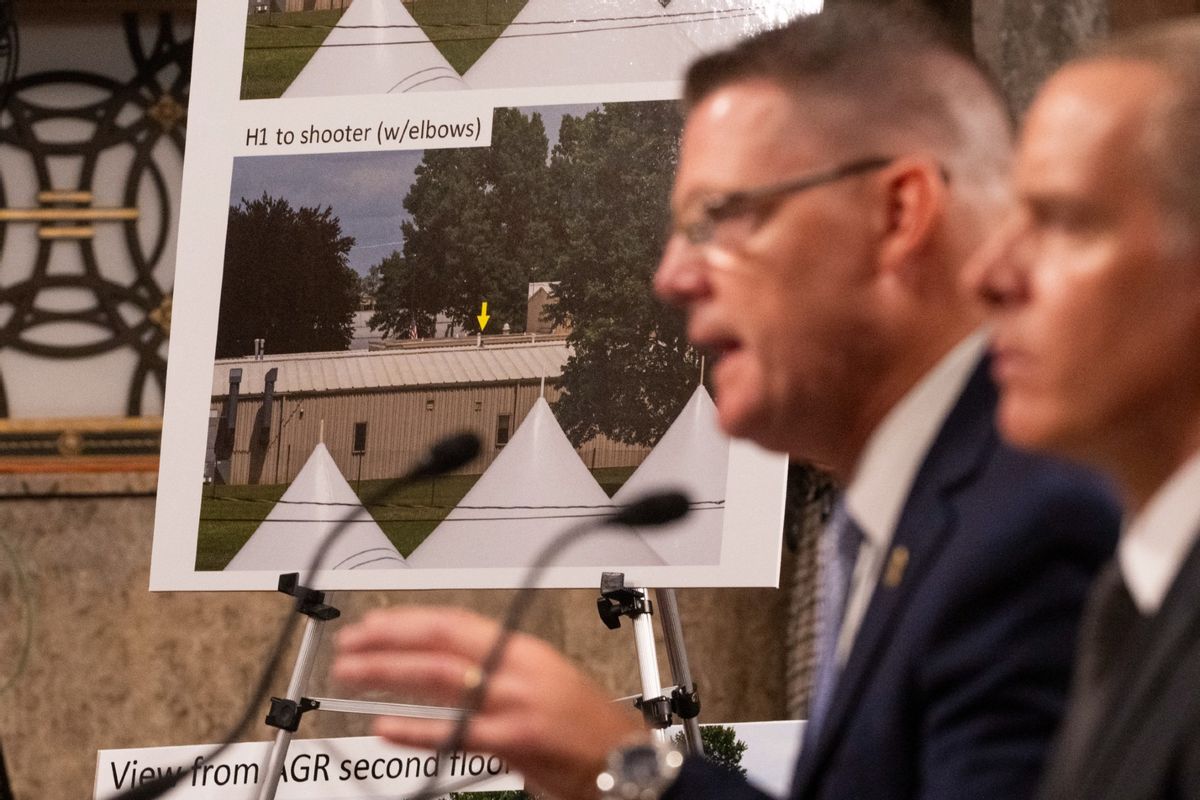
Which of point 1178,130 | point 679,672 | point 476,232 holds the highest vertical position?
point 476,232

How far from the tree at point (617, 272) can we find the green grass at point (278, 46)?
630mm

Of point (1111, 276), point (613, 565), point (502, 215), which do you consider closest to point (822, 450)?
point (1111, 276)

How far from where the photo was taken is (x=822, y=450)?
5.22ft

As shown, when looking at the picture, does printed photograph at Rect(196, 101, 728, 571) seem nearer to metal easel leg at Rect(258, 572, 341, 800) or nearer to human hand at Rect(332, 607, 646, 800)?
metal easel leg at Rect(258, 572, 341, 800)

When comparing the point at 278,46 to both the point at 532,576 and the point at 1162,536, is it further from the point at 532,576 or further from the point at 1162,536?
the point at 1162,536

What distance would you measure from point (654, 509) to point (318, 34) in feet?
7.91

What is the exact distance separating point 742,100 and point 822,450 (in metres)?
0.34

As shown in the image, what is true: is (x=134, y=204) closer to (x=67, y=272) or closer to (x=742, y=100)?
(x=67, y=272)

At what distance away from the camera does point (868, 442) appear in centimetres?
156

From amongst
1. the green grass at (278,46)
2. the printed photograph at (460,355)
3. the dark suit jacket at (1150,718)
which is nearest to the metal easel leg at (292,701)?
the printed photograph at (460,355)

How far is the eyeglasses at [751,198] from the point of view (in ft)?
5.04

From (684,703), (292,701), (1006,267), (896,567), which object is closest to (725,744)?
(684,703)

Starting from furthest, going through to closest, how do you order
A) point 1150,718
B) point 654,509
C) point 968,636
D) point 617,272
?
point 617,272 → point 654,509 → point 968,636 → point 1150,718

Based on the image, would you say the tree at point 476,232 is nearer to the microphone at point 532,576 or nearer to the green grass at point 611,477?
the green grass at point 611,477
